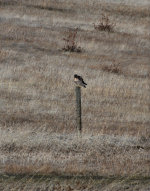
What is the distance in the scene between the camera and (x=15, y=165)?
428 inches

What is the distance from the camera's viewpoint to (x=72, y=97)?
73.8ft

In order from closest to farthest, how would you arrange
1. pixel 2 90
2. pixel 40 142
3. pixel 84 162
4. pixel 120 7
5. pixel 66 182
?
1. pixel 66 182
2. pixel 84 162
3. pixel 40 142
4. pixel 2 90
5. pixel 120 7

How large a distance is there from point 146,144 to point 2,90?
9125 millimetres

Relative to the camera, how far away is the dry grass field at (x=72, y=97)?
10688 millimetres

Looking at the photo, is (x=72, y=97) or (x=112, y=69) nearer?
(x=72, y=97)

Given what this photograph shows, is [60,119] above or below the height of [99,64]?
below

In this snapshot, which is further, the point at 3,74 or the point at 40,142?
the point at 3,74

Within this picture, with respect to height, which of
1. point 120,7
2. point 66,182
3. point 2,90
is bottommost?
point 66,182

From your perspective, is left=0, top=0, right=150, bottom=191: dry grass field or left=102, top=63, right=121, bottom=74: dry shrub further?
left=102, top=63, right=121, bottom=74: dry shrub

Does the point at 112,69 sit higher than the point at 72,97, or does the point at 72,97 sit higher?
the point at 112,69

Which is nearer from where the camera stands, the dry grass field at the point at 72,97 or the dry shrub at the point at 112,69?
the dry grass field at the point at 72,97

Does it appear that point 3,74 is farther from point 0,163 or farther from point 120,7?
point 120,7

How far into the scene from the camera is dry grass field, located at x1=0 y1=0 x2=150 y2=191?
10688 mm

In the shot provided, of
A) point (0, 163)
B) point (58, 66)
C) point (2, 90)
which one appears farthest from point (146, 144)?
point (58, 66)
